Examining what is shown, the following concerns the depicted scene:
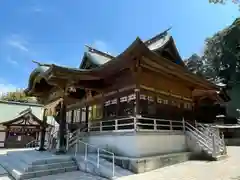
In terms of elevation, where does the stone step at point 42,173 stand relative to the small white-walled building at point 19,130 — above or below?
below

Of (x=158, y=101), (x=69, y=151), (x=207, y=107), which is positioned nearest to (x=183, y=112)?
(x=158, y=101)

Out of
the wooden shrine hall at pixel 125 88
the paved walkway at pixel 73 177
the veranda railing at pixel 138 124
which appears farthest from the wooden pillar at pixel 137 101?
the paved walkway at pixel 73 177

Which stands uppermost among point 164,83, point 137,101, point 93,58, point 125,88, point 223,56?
point 223,56

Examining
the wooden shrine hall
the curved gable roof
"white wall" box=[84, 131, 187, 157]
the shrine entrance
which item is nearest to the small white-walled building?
the shrine entrance

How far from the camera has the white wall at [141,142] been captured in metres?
9.02

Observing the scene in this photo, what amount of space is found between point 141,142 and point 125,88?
338 centimetres

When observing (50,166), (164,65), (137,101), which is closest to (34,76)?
(50,166)

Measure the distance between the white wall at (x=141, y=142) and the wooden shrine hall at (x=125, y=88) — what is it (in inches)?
19.6

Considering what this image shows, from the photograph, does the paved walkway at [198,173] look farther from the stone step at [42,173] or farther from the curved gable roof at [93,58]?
the curved gable roof at [93,58]

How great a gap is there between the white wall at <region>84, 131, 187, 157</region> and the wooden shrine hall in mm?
498

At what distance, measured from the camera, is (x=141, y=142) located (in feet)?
29.9

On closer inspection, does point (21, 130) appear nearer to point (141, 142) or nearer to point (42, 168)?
point (42, 168)

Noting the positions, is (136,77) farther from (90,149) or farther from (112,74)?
(90,149)

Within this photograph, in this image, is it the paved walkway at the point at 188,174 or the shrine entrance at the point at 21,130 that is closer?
the paved walkway at the point at 188,174
